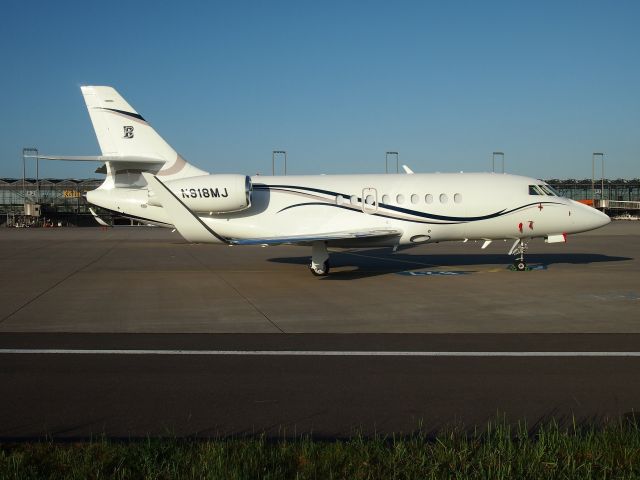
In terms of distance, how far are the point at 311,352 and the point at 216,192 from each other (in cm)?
1193

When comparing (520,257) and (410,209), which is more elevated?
(410,209)

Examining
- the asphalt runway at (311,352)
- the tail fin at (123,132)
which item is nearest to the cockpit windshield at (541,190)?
the asphalt runway at (311,352)

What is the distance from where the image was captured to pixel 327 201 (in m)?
21.5

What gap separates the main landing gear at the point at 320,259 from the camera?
20233 mm

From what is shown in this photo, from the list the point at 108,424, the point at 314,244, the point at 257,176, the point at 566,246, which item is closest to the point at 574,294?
the point at 314,244

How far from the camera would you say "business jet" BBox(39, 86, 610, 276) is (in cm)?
2097

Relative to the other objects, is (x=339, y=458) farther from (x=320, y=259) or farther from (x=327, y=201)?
(x=327, y=201)

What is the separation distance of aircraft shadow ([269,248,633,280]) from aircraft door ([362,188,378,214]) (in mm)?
2110

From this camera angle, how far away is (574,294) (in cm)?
1611

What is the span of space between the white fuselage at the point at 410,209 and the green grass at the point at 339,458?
1512 centimetres

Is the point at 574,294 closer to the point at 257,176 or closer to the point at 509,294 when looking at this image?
the point at 509,294

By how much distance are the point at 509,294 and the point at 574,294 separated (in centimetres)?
157

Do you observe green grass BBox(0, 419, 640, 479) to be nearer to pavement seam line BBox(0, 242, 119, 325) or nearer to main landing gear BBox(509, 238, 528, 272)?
pavement seam line BBox(0, 242, 119, 325)

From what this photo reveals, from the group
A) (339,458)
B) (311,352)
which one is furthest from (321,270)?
→ (339,458)
